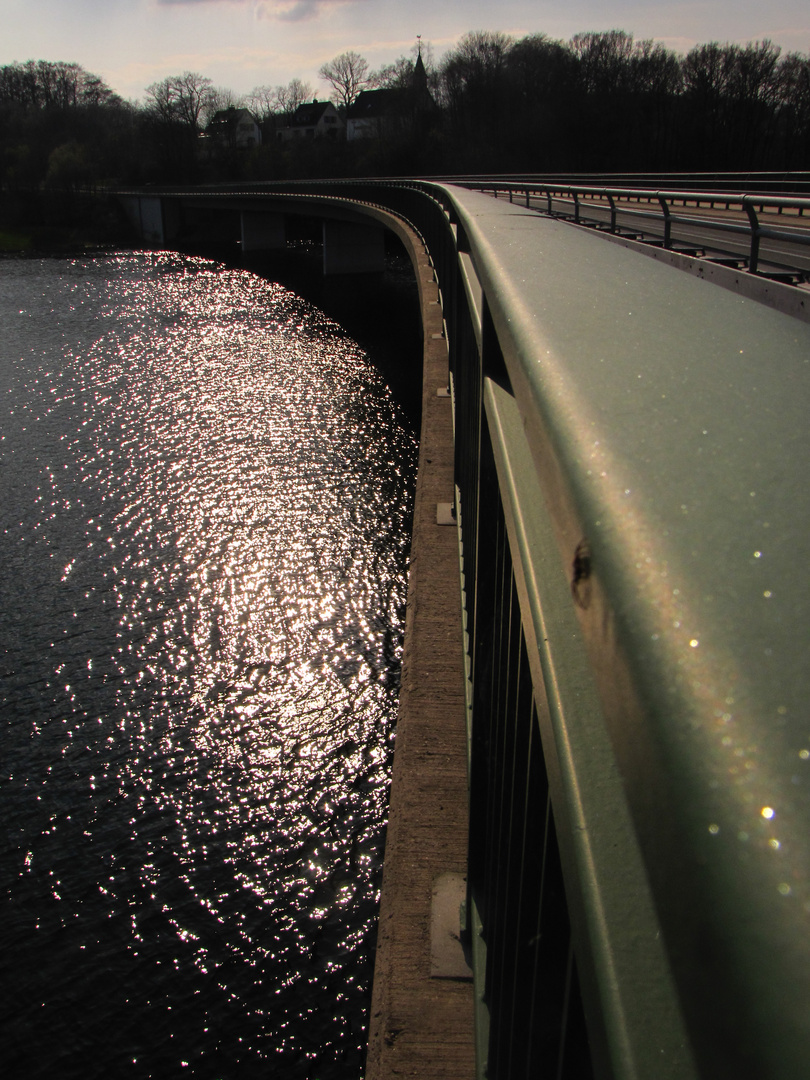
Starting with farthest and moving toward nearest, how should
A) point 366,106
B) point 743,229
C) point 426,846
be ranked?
1. point 366,106
2. point 743,229
3. point 426,846

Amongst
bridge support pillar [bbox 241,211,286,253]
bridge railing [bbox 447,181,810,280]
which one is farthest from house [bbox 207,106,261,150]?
bridge railing [bbox 447,181,810,280]

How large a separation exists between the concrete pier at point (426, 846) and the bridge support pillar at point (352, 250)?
136 ft

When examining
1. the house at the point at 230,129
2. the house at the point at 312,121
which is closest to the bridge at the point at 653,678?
the house at the point at 230,129

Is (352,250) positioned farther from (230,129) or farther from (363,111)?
(230,129)

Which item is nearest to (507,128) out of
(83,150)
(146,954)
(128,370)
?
(83,150)

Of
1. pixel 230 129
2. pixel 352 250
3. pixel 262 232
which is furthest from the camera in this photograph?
pixel 230 129

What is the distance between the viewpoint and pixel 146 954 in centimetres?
708

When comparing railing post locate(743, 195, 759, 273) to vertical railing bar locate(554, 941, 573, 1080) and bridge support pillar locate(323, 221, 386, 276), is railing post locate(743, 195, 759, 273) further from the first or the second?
bridge support pillar locate(323, 221, 386, 276)

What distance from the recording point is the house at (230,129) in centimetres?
10388

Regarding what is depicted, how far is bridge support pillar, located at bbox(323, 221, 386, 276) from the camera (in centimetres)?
4534

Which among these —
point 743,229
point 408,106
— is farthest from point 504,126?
point 743,229

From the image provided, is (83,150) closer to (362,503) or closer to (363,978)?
(362,503)

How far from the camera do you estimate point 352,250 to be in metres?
45.5

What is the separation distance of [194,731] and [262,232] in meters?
57.2
